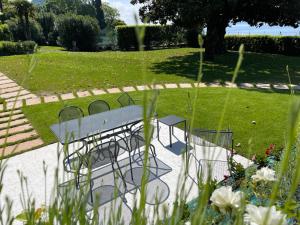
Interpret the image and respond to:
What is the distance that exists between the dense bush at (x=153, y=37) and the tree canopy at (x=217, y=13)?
6.56 meters

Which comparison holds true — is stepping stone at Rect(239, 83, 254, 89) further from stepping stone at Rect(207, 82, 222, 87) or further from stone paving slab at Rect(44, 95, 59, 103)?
stone paving slab at Rect(44, 95, 59, 103)

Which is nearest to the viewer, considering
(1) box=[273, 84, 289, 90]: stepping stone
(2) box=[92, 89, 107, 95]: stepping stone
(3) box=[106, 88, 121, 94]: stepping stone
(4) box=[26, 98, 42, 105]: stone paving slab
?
(4) box=[26, 98, 42, 105]: stone paving slab

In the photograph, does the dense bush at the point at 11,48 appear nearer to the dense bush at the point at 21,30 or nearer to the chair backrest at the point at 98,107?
the dense bush at the point at 21,30

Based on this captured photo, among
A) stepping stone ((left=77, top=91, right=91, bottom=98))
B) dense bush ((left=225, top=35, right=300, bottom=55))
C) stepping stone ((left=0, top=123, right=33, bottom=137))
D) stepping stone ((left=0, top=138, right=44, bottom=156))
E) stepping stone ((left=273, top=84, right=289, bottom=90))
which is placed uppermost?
dense bush ((left=225, top=35, right=300, bottom=55))

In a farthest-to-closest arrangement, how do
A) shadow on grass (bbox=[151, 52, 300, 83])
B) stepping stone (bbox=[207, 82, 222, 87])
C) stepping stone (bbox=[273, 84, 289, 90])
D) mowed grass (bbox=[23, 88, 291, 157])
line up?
1. shadow on grass (bbox=[151, 52, 300, 83])
2. stepping stone (bbox=[207, 82, 222, 87])
3. stepping stone (bbox=[273, 84, 289, 90])
4. mowed grass (bbox=[23, 88, 291, 157])

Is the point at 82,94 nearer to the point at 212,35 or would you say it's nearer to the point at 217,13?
the point at 212,35

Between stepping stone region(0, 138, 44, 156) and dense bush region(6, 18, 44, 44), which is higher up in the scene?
dense bush region(6, 18, 44, 44)

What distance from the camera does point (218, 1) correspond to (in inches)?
497

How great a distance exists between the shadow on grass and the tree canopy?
1.85 meters

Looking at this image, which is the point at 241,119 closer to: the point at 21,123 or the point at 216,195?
the point at 21,123

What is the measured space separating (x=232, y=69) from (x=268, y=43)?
312 inches

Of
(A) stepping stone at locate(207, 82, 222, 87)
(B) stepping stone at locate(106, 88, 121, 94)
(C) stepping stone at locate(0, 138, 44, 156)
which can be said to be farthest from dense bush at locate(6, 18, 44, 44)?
(C) stepping stone at locate(0, 138, 44, 156)

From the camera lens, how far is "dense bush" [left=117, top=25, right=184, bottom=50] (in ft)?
73.3

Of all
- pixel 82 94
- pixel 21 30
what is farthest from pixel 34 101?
pixel 21 30
